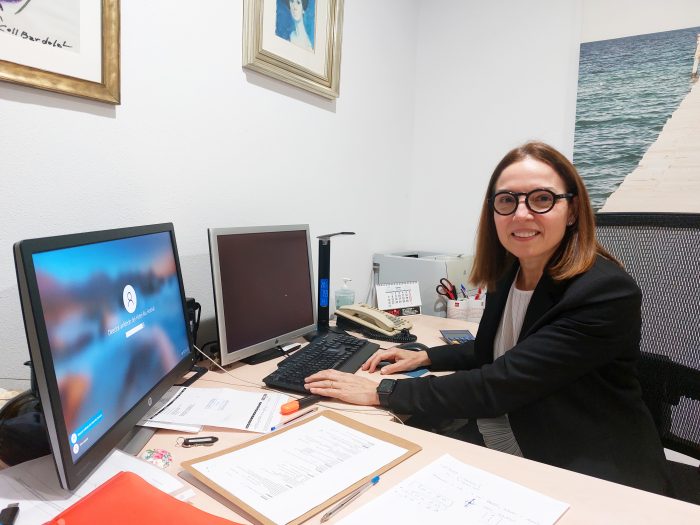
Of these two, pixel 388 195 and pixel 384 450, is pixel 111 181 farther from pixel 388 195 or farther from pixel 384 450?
pixel 388 195

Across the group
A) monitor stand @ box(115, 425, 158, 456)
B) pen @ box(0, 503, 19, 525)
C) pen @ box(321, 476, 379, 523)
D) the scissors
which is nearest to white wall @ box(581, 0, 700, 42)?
the scissors

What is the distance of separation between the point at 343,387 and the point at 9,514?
66 centimetres

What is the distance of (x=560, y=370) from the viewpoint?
3.34 ft

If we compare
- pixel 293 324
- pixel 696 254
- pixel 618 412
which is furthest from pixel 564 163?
pixel 293 324

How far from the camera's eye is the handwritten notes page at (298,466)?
0.70 m

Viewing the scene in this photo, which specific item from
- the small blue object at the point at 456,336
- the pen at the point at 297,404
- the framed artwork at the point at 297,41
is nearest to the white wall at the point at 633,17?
the framed artwork at the point at 297,41

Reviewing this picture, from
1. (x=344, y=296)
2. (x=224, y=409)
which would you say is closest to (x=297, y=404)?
(x=224, y=409)

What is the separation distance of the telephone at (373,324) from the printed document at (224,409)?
0.64 m

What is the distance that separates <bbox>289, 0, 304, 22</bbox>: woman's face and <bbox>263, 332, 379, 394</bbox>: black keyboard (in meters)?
1.17

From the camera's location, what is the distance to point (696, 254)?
1130 millimetres

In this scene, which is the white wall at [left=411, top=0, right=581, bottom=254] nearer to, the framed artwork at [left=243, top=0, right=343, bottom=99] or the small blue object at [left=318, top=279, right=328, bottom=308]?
the framed artwork at [left=243, top=0, right=343, bottom=99]

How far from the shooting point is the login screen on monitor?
0.66m

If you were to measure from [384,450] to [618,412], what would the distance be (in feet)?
1.95

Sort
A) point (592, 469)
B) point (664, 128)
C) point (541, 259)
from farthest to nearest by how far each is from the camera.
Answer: point (664, 128) < point (541, 259) < point (592, 469)
